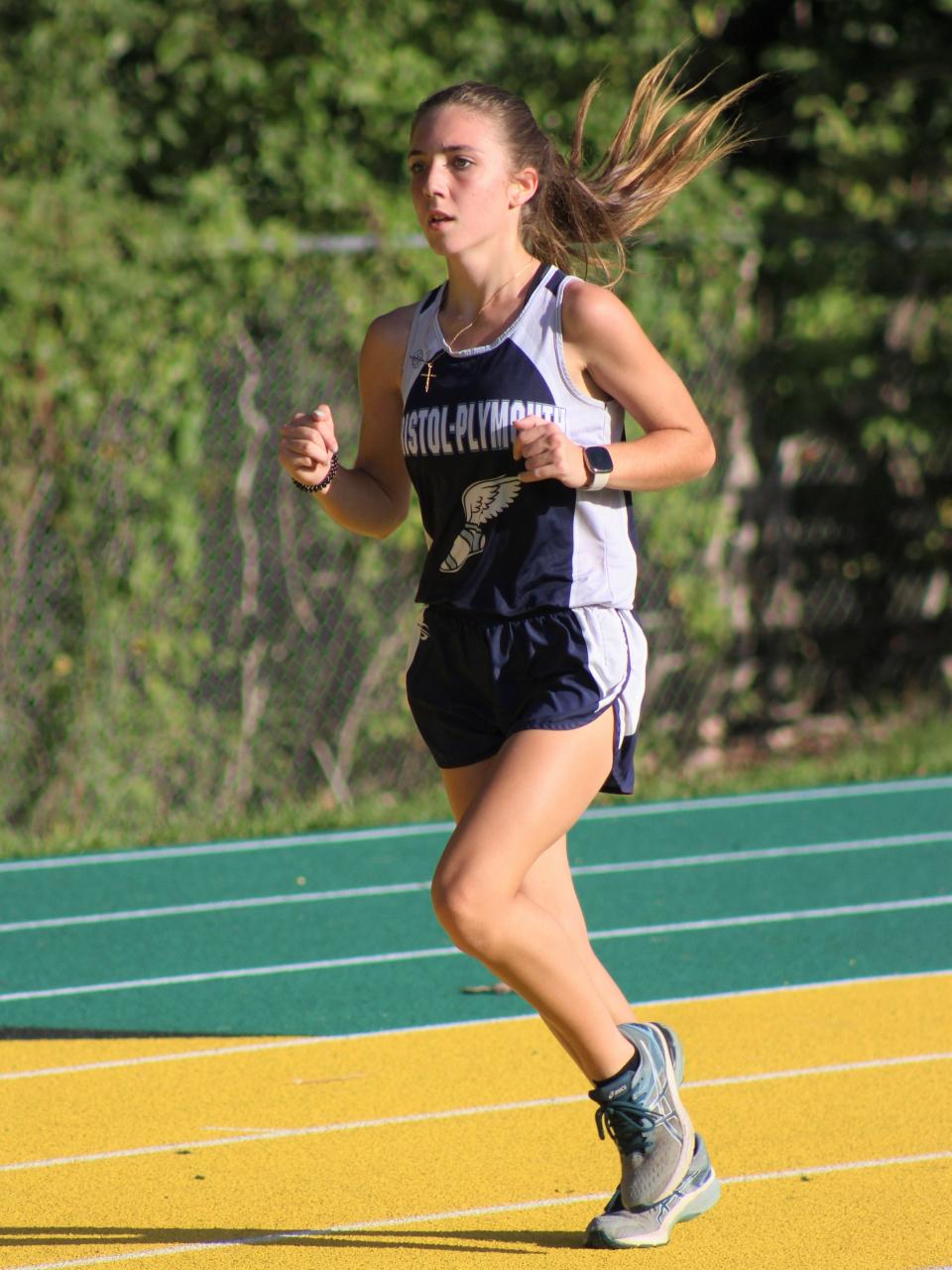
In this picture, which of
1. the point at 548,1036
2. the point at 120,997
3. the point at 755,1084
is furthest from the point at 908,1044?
the point at 120,997

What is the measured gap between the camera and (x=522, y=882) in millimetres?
3379

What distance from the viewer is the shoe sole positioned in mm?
3318

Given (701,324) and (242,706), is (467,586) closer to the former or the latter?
(242,706)

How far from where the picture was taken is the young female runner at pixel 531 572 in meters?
3.26

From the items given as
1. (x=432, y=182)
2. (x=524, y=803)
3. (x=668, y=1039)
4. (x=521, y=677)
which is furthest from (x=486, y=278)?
(x=668, y=1039)

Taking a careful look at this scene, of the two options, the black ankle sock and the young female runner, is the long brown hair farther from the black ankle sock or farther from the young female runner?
the black ankle sock

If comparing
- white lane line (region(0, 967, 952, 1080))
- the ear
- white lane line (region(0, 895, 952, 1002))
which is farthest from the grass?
the ear

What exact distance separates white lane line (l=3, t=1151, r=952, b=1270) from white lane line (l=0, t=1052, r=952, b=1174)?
0.61m

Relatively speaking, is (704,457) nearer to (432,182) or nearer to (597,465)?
(597,465)

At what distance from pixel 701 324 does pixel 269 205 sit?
2.21 m

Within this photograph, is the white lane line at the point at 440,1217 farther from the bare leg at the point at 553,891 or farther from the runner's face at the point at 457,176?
the runner's face at the point at 457,176

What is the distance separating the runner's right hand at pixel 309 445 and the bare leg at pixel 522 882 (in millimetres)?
668

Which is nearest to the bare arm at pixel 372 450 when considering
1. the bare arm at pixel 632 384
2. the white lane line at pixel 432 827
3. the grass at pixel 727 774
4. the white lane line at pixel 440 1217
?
the bare arm at pixel 632 384

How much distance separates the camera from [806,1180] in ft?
12.1
